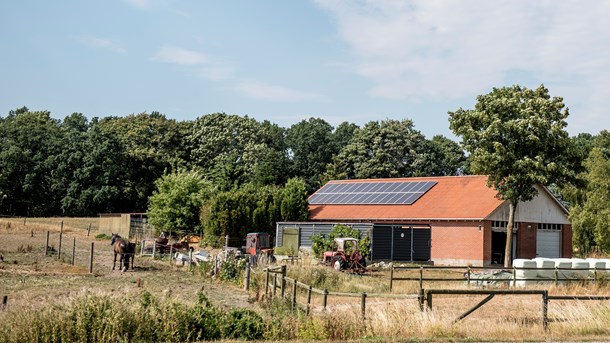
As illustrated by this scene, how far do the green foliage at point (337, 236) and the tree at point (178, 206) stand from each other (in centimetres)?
1626

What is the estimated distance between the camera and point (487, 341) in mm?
16641

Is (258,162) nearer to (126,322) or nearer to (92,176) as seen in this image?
(92,176)

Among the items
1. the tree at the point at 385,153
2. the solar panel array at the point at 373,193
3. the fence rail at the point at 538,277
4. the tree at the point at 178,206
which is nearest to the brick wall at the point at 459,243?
the solar panel array at the point at 373,193

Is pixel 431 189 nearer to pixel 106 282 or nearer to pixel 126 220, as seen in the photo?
pixel 126 220

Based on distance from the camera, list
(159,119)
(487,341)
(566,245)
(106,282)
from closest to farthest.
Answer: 1. (487,341)
2. (106,282)
3. (566,245)
4. (159,119)

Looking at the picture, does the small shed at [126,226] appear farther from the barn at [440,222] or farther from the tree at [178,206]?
the barn at [440,222]

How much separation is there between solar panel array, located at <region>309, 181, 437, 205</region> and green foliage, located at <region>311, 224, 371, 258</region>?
1078 centimetres

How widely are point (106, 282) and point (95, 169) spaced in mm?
59408

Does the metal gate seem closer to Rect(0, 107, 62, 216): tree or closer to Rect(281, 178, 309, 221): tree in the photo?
Rect(281, 178, 309, 221): tree

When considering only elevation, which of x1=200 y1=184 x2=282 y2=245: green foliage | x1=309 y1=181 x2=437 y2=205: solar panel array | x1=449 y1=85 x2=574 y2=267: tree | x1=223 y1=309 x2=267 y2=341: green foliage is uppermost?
x1=449 y1=85 x2=574 y2=267: tree

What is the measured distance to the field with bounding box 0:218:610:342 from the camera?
1693 centimetres

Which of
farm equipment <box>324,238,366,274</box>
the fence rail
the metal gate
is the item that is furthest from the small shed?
the fence rail

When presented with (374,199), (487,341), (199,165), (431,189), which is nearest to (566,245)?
(431,189)

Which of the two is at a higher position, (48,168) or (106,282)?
(48,168)
